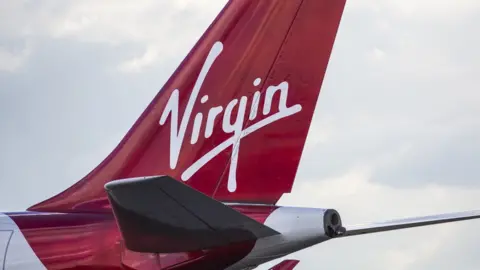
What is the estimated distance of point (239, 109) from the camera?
13.0 m

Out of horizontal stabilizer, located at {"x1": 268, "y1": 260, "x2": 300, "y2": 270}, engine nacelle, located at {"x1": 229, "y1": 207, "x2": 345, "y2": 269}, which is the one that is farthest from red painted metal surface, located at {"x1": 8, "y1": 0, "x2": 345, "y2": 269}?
horizontal stabilizer, located at {"x1": 268, "y1": 260, "x2": 300, "y2": 270}

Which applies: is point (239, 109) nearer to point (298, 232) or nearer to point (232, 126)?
point (232, 126)

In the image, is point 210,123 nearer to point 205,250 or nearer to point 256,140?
point 256,140

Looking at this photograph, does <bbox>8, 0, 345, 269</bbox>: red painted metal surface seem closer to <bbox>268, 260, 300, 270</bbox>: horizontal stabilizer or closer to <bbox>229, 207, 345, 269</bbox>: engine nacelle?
<bbox>229, 207, 345, 269</bbox>: engine nacelle

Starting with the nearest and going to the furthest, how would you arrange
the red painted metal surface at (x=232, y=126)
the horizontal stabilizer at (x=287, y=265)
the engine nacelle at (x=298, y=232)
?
Result: the engine nacelle at (x=298, y=232) < the red painted metal surface at (x=232, y=126) < the horizontal stabilizer at (x=287, y=265)

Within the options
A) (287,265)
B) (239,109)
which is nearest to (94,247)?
(239,109)

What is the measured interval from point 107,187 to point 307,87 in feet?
15.6

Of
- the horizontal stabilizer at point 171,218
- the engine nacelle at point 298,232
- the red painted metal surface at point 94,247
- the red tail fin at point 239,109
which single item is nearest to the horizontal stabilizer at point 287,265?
the red tail fin at point 239,109

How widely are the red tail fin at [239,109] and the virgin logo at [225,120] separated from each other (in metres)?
0.01

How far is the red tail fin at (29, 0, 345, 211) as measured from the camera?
1273cm

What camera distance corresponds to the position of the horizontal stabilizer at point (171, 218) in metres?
8.74

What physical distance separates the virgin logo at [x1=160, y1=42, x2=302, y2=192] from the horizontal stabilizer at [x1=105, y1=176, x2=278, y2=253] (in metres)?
2.25

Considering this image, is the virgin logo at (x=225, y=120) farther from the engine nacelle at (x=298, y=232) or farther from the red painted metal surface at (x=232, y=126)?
the engine nacelle at (x=298, y=232)

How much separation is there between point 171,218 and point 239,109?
3.72 meters
